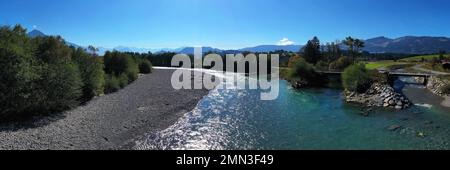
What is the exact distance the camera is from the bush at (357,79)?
4959 cm

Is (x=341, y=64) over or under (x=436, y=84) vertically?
over

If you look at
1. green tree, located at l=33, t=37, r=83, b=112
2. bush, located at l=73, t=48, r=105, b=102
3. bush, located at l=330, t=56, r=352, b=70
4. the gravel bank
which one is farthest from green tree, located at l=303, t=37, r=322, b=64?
green tree, located at l=33, t=37, r=83, b=112

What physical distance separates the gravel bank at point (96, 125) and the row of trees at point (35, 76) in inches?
58.4

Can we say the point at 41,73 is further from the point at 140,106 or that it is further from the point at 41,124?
A: the point at 140,106

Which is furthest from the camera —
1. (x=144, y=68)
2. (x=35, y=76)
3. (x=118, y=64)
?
(x=144, y=68)

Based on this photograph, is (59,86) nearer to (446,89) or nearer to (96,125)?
(96,125)

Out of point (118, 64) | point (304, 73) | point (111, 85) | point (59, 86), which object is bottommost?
point (111, 85)

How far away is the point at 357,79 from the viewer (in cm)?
5012

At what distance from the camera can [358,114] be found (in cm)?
3394

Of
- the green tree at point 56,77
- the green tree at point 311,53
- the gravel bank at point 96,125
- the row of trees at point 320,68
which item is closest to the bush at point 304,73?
the row of trees at point 320,68

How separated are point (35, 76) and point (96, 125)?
7129 mm

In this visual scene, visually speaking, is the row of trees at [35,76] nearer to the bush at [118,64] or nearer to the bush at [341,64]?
the bush at [118,64]

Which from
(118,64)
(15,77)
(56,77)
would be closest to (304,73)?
(118,64)
